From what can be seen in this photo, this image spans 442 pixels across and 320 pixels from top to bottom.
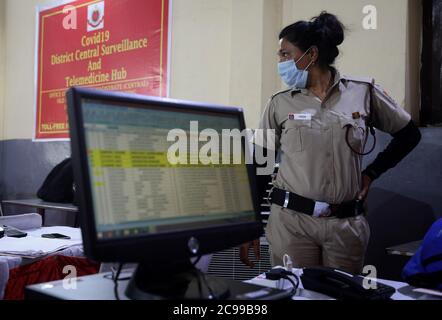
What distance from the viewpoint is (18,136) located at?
496 cm

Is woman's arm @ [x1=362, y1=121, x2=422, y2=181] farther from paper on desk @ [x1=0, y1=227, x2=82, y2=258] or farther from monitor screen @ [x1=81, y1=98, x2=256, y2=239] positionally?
paper on desk @ [x1=0, y1=227, x2=82, y2=258]

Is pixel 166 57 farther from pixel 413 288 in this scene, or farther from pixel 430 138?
pixel 413 288

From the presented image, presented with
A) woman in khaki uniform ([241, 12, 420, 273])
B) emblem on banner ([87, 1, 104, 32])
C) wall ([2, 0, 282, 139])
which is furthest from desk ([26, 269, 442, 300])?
emblem on banner ([87, 1, 104, 32])

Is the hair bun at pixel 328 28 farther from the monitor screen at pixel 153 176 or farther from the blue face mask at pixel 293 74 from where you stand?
the monitor screen at pixel 153 176

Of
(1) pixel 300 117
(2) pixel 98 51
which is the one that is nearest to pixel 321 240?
(1) pixel 300 117

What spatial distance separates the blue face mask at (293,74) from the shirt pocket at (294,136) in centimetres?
17

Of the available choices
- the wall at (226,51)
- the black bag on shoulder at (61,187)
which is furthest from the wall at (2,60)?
the wall at (226,51)

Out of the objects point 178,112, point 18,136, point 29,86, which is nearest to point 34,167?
point 18,136

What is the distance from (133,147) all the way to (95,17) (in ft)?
12.2

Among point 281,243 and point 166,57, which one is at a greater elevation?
point 166,57

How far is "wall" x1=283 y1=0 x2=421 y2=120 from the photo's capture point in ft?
8.25

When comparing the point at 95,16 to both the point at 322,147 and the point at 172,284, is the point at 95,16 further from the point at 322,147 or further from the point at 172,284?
the point at 172,284

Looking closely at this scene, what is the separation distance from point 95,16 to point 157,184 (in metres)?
3.72

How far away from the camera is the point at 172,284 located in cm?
94
